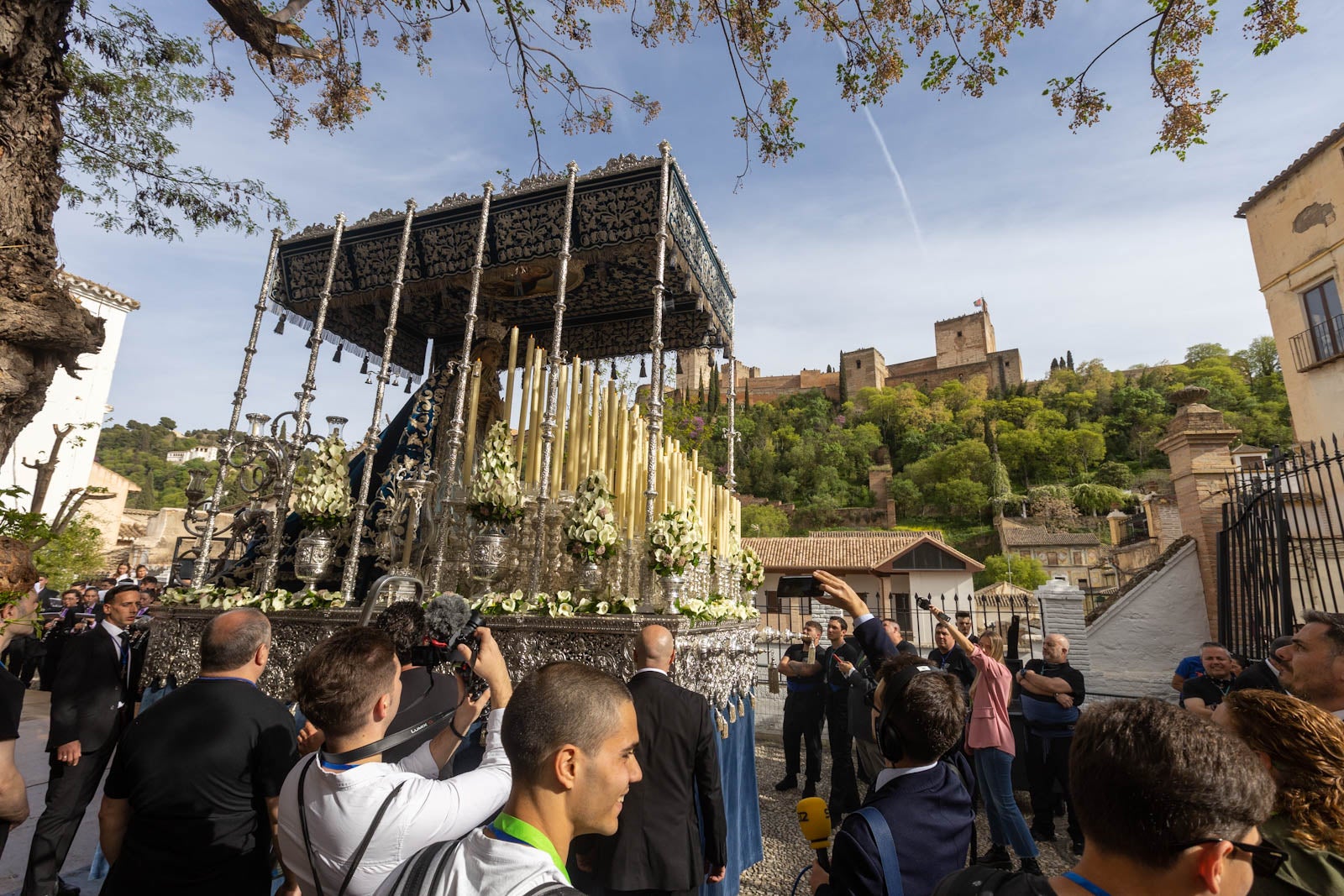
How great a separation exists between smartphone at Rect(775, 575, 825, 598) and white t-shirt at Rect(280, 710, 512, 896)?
2.42 metres

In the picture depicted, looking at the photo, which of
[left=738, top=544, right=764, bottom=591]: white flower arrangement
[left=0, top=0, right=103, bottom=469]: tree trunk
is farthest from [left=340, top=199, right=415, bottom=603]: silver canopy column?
[left=738, top=544, right=764, bottom=591]: white flower arrangement

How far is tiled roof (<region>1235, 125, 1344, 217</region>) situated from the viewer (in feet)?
45.4

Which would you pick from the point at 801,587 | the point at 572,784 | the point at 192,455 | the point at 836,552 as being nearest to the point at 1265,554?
the point at 801,587

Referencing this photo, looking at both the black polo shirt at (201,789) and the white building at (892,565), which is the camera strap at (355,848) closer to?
the black polo shirt at (201,789)

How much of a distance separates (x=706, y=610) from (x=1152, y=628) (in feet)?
31.8

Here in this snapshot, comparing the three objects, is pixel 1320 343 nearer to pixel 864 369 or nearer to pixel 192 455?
pixel 864 369

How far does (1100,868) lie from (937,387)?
266ft

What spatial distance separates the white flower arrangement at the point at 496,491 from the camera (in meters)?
5.25

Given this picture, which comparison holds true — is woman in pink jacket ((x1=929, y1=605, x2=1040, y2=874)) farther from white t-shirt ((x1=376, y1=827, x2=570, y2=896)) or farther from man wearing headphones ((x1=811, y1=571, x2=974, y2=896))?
white t-shirt ((x1=376, y1=827, x2=570, y2=896))

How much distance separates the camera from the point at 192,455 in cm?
7325

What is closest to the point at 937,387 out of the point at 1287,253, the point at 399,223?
the point at 1287,253

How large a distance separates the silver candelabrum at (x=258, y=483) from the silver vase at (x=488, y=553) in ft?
7.85

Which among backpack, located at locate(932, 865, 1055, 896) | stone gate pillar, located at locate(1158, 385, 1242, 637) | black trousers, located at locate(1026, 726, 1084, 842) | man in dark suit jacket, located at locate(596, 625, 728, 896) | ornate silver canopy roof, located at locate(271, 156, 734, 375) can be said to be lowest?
black trousers, located at locate(1026, 726, 1084, 842)

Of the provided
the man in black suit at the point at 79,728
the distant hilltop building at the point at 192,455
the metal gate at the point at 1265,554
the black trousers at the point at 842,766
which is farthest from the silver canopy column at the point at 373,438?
the distant hilltop building at the point at 192,455
